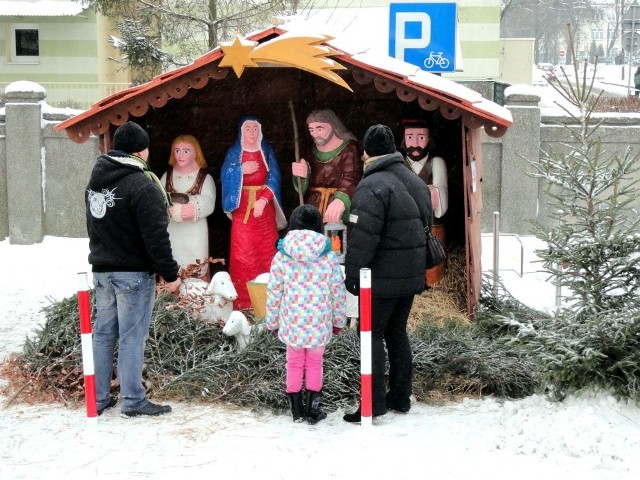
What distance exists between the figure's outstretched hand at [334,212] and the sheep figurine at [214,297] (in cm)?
108

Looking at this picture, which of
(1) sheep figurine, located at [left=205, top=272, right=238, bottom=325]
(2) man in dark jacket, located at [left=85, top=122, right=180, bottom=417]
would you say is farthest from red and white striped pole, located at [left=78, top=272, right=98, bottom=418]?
(1) sheep figurine, located at [left=205, top=272, right=238, bottom=325]

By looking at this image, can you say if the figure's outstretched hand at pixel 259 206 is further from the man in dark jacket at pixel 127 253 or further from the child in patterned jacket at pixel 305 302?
the child in patterned jacket at pixel 305 302

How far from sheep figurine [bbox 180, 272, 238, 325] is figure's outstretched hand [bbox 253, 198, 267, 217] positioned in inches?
36.8

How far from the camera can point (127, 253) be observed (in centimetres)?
568

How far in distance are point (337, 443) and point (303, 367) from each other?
564mm

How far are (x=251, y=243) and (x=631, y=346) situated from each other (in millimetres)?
3761

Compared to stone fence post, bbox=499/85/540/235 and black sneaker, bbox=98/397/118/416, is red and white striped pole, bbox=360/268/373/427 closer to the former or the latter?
black sneaker, bbox=98/397/118/416

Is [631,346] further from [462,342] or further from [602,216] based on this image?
[462,342]

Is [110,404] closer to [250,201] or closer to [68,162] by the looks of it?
[250,201]

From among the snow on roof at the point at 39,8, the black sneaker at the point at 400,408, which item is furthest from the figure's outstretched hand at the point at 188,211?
the snow on roof at the point at 39,8

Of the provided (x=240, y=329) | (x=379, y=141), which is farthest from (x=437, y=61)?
(x=240, y=329)

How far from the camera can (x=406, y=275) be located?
558 cm

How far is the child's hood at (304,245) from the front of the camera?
5598 mm

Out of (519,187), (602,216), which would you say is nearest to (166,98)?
(602,216)
